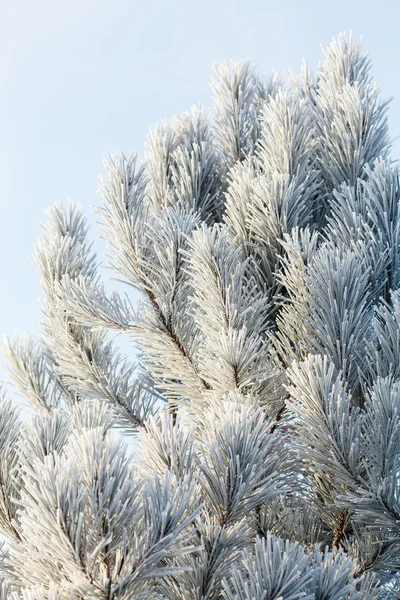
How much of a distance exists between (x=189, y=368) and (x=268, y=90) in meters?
1.68

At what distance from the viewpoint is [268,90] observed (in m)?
3.52

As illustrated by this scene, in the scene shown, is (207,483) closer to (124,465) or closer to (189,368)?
(124,465)

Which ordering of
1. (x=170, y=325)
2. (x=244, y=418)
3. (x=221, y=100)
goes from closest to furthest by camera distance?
1. (x=244, y=418)
2. (x=170, y=325)
3. (x=221, y=100)

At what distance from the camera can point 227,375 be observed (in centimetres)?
223

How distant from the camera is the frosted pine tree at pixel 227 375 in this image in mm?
1454

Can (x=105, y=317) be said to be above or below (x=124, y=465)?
above

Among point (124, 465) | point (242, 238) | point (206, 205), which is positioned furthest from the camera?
point (206, 205)

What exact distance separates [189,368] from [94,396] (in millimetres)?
522

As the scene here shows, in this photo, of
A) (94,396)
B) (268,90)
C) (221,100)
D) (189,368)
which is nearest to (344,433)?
(189,368)

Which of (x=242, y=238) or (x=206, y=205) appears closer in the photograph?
(x=242, y=238)

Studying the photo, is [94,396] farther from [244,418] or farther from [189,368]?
[244,418]

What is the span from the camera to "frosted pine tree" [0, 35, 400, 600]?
4.77 feet

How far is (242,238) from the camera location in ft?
8.91

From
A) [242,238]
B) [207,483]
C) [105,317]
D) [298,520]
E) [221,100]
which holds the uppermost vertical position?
[221,100]
